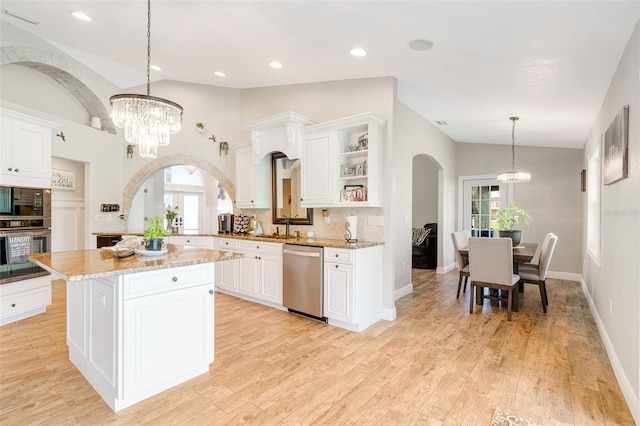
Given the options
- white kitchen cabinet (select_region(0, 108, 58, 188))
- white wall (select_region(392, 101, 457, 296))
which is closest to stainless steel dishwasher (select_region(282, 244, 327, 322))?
white wall (select_region(392, 101, 457, 296))

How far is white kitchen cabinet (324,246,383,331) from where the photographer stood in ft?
11.1

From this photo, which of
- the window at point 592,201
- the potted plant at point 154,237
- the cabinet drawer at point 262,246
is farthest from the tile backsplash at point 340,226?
the window at point 592,201

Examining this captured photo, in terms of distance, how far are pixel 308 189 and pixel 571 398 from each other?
316cm

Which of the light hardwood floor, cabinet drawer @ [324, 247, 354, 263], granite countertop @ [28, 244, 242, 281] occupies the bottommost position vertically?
the light hardwood floor

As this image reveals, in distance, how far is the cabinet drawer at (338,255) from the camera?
11.2ft

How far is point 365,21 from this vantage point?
2.65 m

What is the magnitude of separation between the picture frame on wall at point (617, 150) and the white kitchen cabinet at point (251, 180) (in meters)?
3.93

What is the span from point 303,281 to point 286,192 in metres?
1.52

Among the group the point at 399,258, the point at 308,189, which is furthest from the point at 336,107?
the point at 399,258

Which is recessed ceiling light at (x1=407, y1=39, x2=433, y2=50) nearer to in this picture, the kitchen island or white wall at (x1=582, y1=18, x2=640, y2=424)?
white wall at (x1=582, y1=18, x2=640, y2=424)

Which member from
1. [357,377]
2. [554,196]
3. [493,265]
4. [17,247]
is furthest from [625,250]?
[17,247]

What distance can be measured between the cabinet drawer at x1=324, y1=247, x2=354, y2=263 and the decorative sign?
3242mm

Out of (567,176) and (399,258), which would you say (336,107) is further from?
(567,176)

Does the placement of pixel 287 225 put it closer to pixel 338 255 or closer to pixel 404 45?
pixel 338 255
